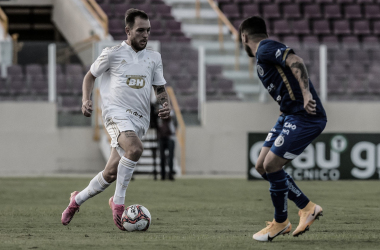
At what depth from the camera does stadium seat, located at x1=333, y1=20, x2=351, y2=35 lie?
2422 centimetres

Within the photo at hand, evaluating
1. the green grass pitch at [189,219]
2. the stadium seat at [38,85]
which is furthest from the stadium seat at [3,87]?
the green grass pitch at [189,219]

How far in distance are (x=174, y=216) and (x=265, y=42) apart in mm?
2936

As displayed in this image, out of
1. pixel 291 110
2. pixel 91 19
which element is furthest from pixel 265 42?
pixel 91 19

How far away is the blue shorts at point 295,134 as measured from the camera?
5879mm

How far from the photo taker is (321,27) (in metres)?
24.2

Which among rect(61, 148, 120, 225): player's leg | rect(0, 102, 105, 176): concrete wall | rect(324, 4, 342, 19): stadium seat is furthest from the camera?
rect(324, 4, 342, 19): stadium seat

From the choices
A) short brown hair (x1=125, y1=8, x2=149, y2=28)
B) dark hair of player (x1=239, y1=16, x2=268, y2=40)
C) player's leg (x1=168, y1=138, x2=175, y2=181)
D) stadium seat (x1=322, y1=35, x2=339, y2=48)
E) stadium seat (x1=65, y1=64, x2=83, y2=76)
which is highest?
stadium seat (x1=322, y1=35, x2=339, y2=48)

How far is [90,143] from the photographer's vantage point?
1897 centimetres

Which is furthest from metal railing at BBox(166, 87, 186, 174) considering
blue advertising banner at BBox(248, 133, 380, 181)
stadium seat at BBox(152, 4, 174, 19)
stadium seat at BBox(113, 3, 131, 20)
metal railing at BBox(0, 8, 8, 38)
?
metal railing at BBox(0, 8, 8, 38)

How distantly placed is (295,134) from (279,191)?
485 mm

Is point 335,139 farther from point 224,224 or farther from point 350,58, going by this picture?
point 224,224

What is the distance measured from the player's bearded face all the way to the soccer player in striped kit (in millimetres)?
1070

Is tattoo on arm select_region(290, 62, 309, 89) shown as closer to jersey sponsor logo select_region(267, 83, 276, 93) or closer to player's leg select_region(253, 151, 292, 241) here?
jersey sponsor logo select_region(267, 83, 276, 93)

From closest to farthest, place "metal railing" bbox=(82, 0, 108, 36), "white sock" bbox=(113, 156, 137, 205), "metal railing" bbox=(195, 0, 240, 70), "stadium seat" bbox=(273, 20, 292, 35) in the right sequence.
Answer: "white sock" bbox=(113, 156, 137, 205), "metal railing" bbox=(195, 0, 240, 70), "metal railing" bbox=(82, 0, 108, 36), "stadium seat" bbox=(273, 20, 292, 35)
